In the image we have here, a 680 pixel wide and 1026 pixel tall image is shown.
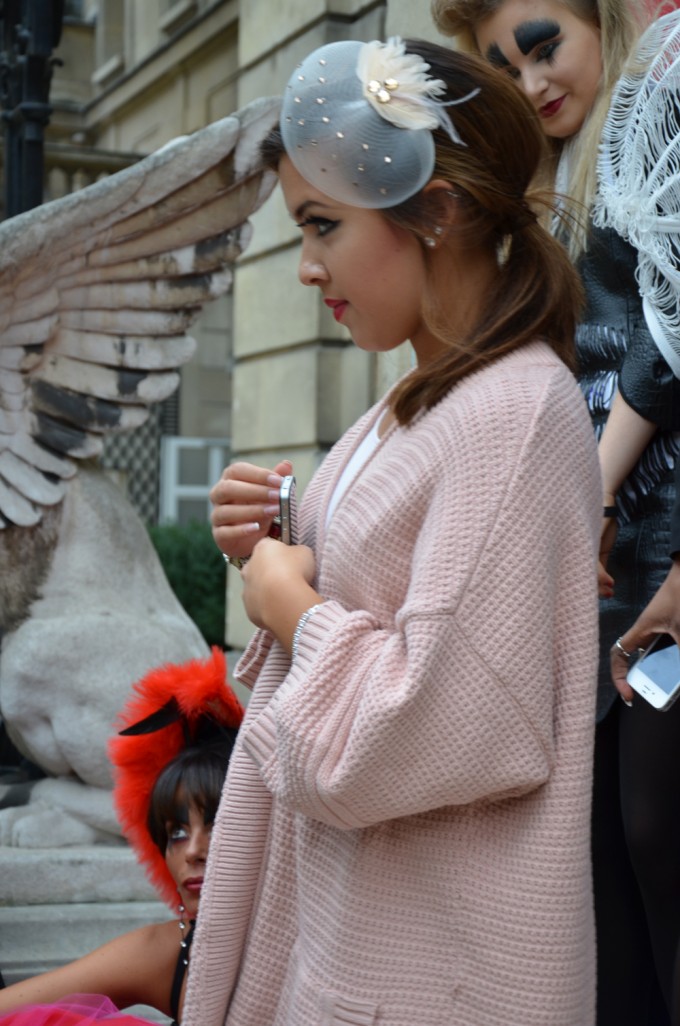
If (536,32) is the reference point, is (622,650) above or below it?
below

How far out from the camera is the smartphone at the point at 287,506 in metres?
1.78

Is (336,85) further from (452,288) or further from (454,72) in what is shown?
(452,288)

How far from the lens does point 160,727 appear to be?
279 centimetres

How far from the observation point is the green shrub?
1066cm

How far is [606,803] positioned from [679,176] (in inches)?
36.8

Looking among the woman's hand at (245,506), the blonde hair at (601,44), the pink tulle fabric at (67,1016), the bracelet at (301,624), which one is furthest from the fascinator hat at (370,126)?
the pink tulle fabric at (67,1016)

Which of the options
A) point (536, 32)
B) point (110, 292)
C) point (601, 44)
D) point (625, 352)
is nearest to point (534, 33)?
point (536, 32)

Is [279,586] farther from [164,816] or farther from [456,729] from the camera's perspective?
[164,816]

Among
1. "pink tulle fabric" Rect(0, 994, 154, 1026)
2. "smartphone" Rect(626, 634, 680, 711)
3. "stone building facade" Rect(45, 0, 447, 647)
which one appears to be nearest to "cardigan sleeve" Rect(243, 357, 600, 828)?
"smartphone" Rect(626, 634, 680, 711)

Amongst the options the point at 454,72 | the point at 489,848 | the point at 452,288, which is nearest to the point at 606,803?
the point at 489,848

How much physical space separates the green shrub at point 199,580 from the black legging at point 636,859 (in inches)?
A: 330

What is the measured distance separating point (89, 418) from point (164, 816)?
1.63m

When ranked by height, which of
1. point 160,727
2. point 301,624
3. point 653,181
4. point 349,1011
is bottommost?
point 160,727

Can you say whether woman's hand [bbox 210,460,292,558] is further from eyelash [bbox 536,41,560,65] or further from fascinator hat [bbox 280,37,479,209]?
eyelash [bbox 536,41,560,65]
